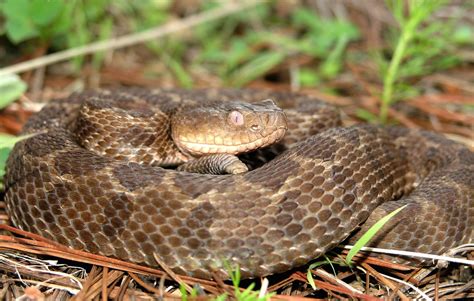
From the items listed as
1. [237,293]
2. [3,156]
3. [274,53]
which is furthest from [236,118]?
[274,53]

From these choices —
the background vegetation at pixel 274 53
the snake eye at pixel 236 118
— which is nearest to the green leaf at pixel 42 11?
the background vegetation at pixel 274 53

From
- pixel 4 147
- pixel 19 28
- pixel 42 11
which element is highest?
pixel 42 11

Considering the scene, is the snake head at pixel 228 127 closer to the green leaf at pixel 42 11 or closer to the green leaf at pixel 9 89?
the green leaf at pixel 9 89

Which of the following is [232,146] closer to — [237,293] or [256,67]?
[237,293]

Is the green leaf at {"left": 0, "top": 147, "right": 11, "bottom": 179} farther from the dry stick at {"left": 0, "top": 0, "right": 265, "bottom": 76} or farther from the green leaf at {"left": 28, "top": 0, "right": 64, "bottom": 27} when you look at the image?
the green leaf at {"left": 28, "top": 0, "right": 64, "bottom": 27}

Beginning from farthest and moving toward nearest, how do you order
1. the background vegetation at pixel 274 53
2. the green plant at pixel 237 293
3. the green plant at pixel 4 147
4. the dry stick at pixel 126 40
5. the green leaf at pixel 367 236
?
1. the background vegetation at pixel 274 53
2. the dry stick at pixel 126 40
3. the green plant at pixel 4 147
4. the green leaf at pixel 367 236
5. the green plant at pixel 237 293

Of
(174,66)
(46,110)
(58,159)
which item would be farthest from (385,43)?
(58,159)
